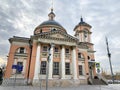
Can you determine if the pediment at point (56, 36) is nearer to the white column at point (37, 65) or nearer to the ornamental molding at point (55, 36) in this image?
the ornamental molding at point (55, 36)

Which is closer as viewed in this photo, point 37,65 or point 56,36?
point 37,65

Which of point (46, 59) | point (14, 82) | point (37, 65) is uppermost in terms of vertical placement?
point (46, 59)

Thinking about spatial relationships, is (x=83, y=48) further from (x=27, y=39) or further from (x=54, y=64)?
(x=27, y=39)

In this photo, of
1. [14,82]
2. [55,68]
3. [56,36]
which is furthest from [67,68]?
[14,82]

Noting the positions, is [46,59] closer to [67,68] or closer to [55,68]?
[55,68]

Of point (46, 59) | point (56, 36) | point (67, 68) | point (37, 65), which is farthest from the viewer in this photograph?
point (56, 36)

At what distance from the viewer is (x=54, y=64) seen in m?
24.1

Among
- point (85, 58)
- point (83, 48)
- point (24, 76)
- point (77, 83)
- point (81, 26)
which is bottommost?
point (77, 83)

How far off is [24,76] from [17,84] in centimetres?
200

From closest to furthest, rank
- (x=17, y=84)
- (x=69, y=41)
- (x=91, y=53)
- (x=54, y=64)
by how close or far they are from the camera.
→ (x=17, y=84) < (x=54, y=64) < (x=69, y=41) < (x=91, y=53)

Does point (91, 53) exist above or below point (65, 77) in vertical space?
above

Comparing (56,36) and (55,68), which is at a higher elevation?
(56,36)

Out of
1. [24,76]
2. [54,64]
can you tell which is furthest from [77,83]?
[24,76]

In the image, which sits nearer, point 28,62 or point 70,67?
point 28,62
